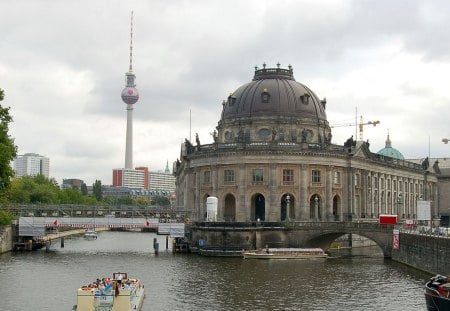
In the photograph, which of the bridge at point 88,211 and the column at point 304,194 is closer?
the bridge at point 88,211

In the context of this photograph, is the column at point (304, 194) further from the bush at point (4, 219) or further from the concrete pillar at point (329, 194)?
the bush at point (4, 219)

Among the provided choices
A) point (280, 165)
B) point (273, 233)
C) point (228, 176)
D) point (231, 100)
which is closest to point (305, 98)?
point (231, 100)

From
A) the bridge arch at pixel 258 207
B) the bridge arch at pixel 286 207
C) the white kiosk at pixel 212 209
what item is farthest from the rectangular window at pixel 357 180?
the white kiosk at pixel 212 209

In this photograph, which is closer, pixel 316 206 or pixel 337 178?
pixel 316 206

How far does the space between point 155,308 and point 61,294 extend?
1066cm

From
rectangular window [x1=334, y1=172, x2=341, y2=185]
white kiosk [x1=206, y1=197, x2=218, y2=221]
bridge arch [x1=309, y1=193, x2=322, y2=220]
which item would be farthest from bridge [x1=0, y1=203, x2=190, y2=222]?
rectangular window [x1=334, y1=172, x2=341, y2=185]

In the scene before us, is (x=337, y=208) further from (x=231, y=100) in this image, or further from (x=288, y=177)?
(x=231, y=100)

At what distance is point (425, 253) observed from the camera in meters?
77.4

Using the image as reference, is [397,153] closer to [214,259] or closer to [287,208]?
[287,208]

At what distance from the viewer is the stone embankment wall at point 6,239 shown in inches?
3952

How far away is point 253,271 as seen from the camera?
3115 inches

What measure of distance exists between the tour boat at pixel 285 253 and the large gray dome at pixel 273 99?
37132 millimetres

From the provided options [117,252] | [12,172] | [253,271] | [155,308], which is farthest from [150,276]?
[117,252]

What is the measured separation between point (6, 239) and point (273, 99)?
54317 millimetres
